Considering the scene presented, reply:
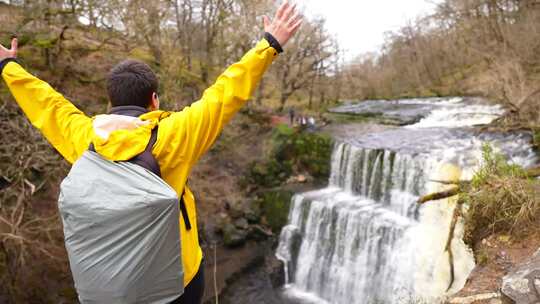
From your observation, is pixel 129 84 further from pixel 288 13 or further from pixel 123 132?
pixel 288 13

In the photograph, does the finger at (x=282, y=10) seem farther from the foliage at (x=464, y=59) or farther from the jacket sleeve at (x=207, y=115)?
the foliage at (x=464, y=59)

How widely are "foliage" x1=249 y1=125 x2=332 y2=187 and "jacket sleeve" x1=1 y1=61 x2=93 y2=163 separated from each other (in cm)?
1442

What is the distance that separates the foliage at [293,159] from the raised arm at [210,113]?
1442 cm

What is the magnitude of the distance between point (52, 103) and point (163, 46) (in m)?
13.9

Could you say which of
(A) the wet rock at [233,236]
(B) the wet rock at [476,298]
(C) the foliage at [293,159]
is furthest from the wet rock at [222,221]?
(B) the wet rock at [476,298]

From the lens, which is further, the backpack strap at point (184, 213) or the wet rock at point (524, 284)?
the wet rock at point (524, 284)

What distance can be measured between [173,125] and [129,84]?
0.25 m

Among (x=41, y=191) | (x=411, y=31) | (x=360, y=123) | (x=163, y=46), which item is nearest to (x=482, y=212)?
(x=41, y=191)

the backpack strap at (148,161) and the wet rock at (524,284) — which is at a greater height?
the backpack strap at (148,161)

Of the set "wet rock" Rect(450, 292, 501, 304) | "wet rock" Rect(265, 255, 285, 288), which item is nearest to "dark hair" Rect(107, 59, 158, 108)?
"wet rock" Rect(450, 292, 501, 304)

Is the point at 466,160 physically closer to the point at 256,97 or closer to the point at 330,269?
the point at 330,269

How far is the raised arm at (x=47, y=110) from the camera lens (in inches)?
62.4

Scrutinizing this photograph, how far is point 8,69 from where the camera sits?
5.29ft

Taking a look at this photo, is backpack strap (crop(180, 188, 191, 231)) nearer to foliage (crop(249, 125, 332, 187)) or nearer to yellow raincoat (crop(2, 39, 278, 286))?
yellow raincoat (crop(2, 39, 278, 286))
